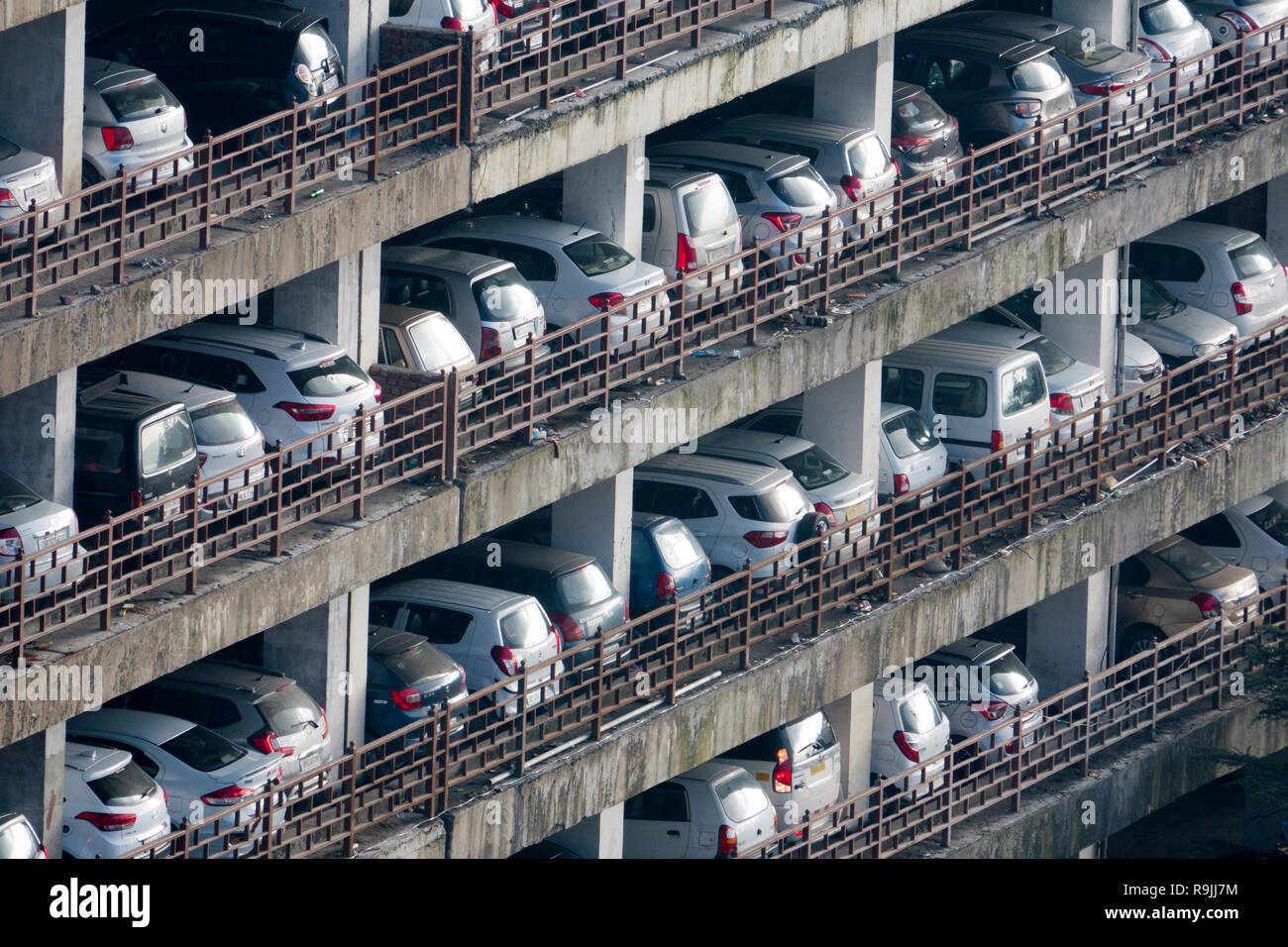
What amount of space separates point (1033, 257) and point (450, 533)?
33.1 feet

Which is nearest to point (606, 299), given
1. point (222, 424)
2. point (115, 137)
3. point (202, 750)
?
point (222, 424)

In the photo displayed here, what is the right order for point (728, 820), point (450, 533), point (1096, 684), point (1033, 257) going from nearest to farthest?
point (450, 533) < point (728, 820) < point (1033, 257) < point (1096, 684)

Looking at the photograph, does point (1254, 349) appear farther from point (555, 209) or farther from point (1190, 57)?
point (555, 209)

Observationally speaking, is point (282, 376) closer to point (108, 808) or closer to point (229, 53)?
point (229, 53)

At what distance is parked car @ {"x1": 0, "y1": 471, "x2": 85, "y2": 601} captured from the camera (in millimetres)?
23625

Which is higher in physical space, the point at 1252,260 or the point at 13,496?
the point at 13,496

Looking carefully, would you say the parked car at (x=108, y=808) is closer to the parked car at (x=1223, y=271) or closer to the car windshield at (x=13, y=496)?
the car windshield at (x=13, y=496)

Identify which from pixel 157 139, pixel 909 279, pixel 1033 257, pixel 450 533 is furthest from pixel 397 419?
pixel 1033 257

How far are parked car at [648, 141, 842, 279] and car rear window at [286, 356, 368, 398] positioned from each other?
6.68 meters

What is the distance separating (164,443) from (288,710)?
2.88 metres

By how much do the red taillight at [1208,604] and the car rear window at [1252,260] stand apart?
176 inches

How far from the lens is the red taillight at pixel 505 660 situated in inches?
1117

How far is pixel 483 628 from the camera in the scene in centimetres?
2839
